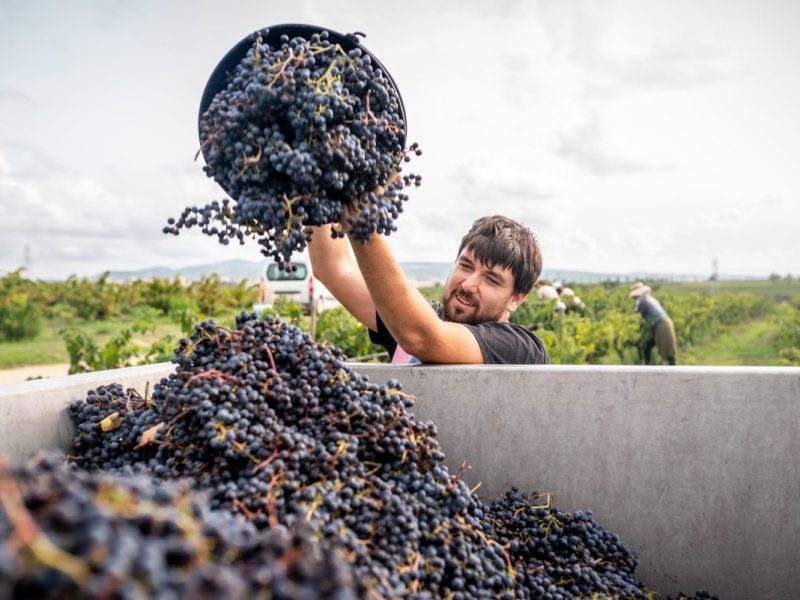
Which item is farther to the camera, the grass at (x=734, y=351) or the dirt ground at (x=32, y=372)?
the grass at (x=734, y=351)

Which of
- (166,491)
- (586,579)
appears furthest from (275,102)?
(586,579)

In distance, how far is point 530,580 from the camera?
157 cm

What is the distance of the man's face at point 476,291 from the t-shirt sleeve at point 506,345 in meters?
0.14

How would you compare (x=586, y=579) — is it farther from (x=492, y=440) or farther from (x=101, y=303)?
(x=101, y=303)

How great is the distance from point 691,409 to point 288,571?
1.64 metres

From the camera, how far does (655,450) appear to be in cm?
199

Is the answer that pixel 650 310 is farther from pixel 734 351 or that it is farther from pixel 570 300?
pixel 734 351

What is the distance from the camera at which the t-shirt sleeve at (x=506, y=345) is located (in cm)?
235

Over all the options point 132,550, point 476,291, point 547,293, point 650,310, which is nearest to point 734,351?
point 547,293

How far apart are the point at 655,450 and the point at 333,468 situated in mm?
1155

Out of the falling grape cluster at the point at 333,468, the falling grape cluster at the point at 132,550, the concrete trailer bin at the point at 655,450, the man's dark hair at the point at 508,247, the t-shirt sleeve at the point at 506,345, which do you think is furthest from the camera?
the man's dark hair at the point at 508,247

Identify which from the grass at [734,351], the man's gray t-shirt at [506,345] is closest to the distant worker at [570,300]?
the grass at [734,351]

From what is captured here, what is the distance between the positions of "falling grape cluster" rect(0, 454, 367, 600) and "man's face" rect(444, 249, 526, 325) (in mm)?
1997

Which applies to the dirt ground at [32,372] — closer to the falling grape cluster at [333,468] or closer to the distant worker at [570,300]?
the falling grape cluster at [333,468]
